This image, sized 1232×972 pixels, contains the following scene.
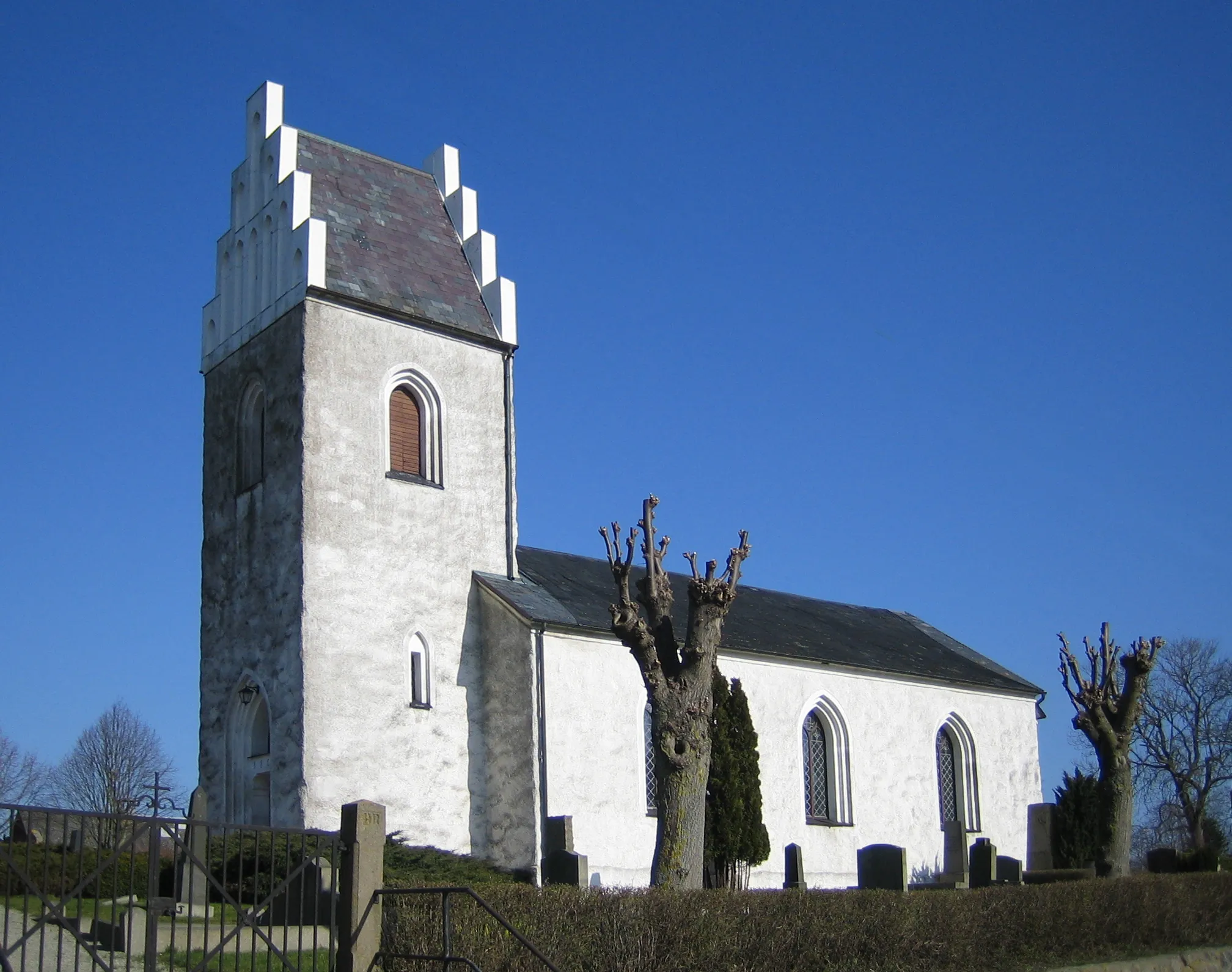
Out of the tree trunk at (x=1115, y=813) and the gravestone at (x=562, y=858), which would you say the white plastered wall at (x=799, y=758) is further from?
the tree trunk at (x=1115, y=813)

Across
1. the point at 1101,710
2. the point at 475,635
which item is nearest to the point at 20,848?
the point at 475,635

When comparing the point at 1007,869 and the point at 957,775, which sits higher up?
the point at 957,775

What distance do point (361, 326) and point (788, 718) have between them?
11842 mm

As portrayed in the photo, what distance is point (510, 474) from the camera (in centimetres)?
2570

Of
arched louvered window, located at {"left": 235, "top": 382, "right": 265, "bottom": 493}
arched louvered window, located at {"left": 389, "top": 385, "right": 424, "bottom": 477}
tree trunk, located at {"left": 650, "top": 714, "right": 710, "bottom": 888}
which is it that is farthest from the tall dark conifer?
arched louvered window, located at {"left": 235, "top": 382, "right": 265, "bottom": 493}

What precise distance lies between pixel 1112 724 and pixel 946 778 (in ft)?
22.1

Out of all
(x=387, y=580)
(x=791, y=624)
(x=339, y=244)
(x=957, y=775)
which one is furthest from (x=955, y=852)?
(x=339, y=244)

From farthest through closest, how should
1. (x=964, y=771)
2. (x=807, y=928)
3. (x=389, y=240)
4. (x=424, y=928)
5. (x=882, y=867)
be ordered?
(x=964, y=771), (x=389, y=240), (x=882, y=867), (x=807, y=928), (x=424, y=928)

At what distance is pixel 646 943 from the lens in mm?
13000

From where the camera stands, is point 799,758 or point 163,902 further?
point 799,758

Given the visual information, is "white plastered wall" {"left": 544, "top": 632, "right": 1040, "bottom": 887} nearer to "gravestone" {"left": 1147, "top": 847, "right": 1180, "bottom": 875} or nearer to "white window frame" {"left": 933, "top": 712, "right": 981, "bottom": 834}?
"white window frame" {"left": 933, "top": 712, "right": 981, "bottom": 834}

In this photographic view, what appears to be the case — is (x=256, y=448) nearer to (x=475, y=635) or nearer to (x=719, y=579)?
(x=475, y=635)

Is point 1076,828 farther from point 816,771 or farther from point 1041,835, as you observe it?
point 816,771

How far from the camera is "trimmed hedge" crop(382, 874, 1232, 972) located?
1255 cm
